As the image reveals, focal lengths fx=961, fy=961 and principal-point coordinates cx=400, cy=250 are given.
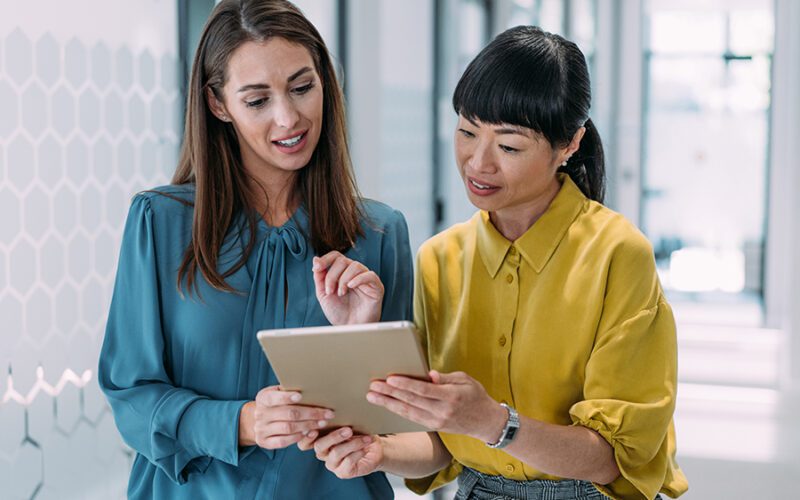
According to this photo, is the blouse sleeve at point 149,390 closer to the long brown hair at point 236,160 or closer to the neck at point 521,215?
the long brown hair at point 236,160

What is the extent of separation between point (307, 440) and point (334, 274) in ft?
0.80

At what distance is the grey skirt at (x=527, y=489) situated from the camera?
1.46m

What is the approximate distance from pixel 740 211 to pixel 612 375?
948 centimetres

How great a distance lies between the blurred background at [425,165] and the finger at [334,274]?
2.36 feet

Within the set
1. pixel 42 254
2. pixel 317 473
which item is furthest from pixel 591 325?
pixel 42 254

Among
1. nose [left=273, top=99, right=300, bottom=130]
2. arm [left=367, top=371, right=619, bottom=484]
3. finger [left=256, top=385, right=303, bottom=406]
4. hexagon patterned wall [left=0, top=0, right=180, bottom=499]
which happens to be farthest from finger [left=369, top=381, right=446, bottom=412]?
hexagon patterned wall [left=0, top=0, right=180, bottom=499]

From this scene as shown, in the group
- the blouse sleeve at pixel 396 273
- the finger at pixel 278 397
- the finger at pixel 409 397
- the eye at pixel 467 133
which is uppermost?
the eye at pixel 467 133

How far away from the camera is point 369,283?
4.75 ft

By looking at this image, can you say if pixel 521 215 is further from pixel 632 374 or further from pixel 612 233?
pixel 632 374

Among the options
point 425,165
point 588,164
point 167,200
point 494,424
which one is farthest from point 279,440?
point 425,165

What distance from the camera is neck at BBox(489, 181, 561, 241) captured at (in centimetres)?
153

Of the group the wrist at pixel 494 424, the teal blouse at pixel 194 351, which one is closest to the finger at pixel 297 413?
the teal blouse at pixel 194 351

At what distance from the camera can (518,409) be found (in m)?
1.47

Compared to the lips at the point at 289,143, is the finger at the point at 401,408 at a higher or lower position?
lower
